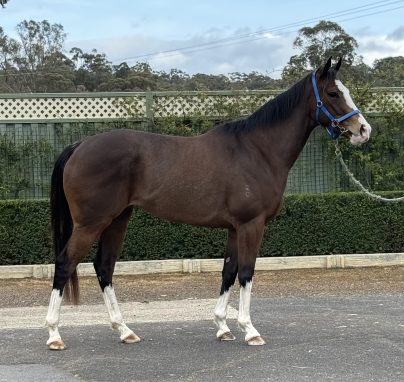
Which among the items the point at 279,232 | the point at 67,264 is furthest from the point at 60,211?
the point at 279,232

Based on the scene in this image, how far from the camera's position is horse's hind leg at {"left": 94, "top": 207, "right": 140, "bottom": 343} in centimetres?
561

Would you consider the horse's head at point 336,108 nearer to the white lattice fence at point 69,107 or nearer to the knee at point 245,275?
the knee at point 245,275

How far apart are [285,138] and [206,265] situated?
478 centimetres

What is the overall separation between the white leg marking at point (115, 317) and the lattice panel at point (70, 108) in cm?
669

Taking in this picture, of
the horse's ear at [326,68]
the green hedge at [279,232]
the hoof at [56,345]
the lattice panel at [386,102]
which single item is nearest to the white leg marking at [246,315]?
the hoof at [56,345]

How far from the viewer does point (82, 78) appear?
47.2m

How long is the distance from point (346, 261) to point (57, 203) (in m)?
5.90

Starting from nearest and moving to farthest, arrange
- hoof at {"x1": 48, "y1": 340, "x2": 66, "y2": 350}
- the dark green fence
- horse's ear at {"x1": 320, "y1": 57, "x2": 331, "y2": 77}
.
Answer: hoof at {"x1": 48, "y1": 340, "x2": 66, "y2": 350} → horse's ear at {"x1": 320, "y1": 57, "x2": 331, "y2": 77} → the dark green fence

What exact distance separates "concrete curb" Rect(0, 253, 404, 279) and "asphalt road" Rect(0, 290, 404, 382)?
323 centimetres

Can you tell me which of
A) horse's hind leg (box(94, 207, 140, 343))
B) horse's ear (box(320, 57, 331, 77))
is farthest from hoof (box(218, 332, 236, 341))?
horse's ear (box(320, 57, 331, 77))

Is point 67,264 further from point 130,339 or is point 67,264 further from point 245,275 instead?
point 245,275

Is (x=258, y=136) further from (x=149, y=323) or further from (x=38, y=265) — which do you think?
(x=38, y=265)

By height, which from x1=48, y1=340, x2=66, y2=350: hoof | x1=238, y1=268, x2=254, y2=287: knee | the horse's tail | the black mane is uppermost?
the black mane

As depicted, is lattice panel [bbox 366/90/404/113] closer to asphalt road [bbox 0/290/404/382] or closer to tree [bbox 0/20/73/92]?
asphalt road [bbox 0/290/404/382]
